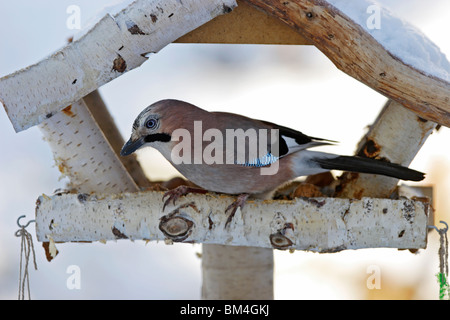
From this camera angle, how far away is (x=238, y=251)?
2.28 meters

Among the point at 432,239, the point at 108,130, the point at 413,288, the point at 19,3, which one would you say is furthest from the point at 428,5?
the point at 19,3

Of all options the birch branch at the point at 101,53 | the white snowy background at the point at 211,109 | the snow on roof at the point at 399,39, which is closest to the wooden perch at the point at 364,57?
the snow on roof at the point at 399,39

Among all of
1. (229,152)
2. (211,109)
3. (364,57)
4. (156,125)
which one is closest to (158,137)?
(156,125)

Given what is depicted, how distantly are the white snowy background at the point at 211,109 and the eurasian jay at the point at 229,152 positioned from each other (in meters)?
0.90

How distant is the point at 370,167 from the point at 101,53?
0.87m

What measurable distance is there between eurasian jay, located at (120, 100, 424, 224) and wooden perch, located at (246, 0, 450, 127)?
10.5 inches

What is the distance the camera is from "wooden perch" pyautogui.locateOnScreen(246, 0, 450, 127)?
1589mm

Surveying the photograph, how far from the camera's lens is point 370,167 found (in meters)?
1.83

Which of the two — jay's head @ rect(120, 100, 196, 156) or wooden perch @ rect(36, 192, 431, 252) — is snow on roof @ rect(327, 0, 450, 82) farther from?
jay's head @ rect(120, 100, 196, 156)

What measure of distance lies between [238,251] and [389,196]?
61 cm

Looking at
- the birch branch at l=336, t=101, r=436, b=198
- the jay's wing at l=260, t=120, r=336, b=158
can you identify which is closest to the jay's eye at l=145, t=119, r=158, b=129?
the jay's wing at l=260, t=120, r=336, b=158

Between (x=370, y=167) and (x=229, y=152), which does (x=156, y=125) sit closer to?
(x=229, y=152)

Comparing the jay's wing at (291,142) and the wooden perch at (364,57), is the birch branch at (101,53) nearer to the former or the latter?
the wooden perch at (364,57)

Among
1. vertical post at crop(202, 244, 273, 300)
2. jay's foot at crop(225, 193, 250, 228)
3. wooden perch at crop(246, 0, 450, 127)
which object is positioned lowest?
vertical post at crop(202, 244, 273, 300)
